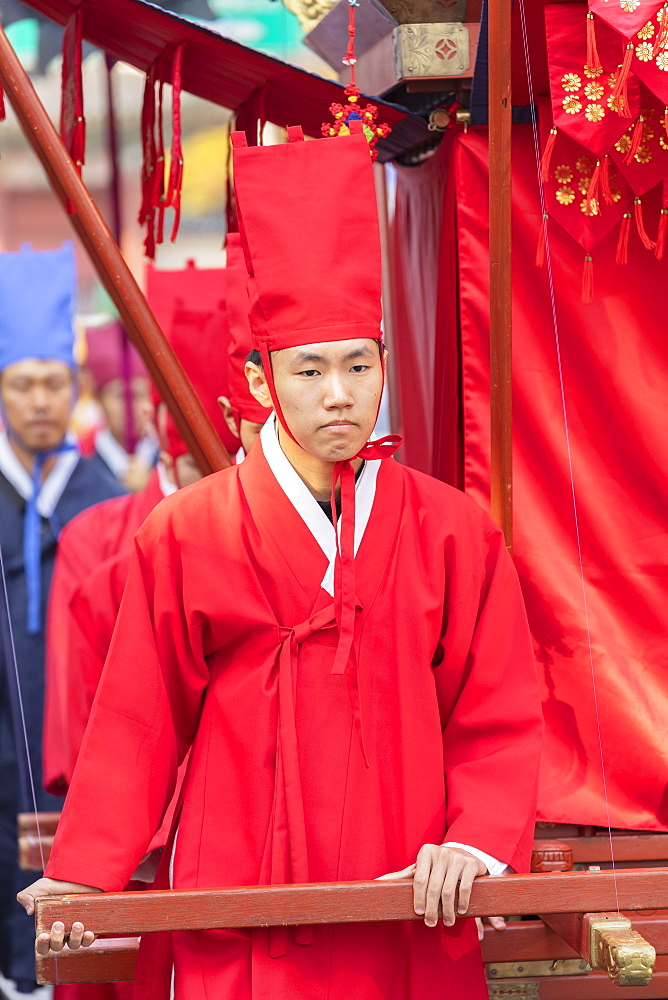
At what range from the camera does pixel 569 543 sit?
3006 mm

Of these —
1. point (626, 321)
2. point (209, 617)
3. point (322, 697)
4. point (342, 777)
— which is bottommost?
point (342, 777)

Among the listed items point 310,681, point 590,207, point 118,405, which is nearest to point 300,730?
point 310,681

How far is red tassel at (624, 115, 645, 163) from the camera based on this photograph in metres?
2.58

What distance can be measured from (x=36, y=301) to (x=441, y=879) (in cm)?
324

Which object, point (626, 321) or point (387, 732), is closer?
point (387, 732)

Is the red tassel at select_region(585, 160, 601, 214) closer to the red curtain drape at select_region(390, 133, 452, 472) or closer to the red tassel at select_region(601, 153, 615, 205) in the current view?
the red tassel at select_region(601, 153, 615, 205)

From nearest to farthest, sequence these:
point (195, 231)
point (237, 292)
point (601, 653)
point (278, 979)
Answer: point (278, 979) < point (601, 653) < point (237, 292) < point (195, 231)

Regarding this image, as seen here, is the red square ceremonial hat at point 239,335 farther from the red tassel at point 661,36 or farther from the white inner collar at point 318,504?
the red tassel at point 661,36

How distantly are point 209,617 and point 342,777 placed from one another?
36 centimetres

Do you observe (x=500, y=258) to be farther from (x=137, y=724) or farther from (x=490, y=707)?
(x=137, y=724)

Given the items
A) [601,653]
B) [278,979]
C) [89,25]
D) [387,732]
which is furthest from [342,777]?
[89,25]

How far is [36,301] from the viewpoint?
4660mm

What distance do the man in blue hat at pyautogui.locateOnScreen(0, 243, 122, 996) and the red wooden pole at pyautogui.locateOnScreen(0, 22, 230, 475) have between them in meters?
1.83

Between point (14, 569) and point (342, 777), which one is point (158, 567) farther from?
point (14, 569)
